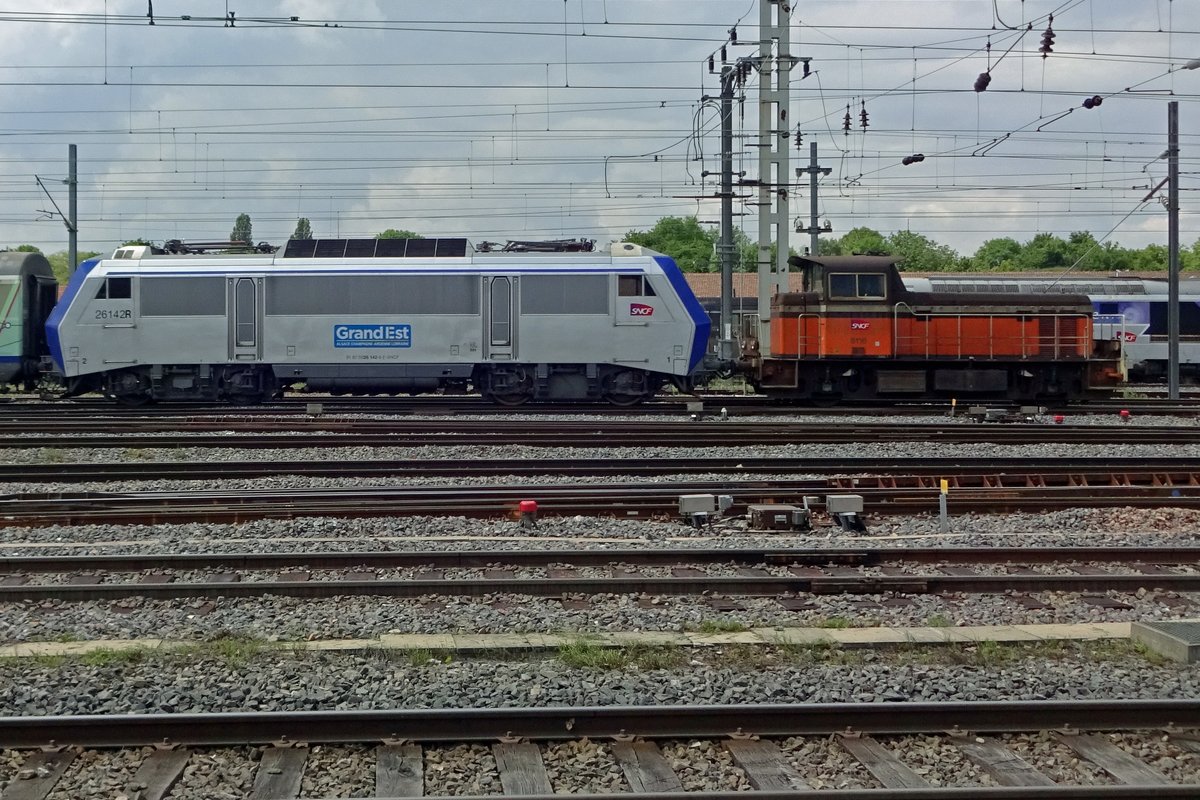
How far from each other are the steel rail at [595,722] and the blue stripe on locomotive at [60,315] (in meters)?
20.0

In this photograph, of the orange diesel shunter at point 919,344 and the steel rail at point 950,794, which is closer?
the steel rail at point 950,794

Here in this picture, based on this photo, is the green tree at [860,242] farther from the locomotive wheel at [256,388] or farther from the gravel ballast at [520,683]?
the gravel ballast at [520,683]

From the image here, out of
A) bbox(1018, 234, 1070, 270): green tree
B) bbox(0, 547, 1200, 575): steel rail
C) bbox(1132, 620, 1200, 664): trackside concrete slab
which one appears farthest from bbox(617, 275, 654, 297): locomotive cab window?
bbox(1018, 234, 1070, 270): green tree

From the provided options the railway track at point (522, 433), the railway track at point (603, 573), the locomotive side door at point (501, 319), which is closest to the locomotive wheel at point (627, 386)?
the locomotive side door at point (501, 319)

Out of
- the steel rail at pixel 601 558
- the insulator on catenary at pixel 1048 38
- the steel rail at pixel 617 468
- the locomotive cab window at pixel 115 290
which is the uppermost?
the insulator on catenary at pixel 1048 38

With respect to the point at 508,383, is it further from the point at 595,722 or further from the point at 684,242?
the point at 684,242

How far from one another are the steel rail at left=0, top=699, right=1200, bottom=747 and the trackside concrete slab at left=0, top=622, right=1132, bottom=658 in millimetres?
1379

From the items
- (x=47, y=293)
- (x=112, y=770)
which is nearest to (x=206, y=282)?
(x=47, y=293)

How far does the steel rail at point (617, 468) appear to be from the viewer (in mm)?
13156

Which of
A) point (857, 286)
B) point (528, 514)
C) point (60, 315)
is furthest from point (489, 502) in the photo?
point (60, 315)

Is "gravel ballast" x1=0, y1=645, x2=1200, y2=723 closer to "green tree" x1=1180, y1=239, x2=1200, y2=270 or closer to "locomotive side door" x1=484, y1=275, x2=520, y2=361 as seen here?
"locomotive side door" x1=484, y1=275, x2=520, y2=361

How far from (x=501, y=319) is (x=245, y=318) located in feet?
→ 17.9

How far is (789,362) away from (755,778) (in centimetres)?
1901

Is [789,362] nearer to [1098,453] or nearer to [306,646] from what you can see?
[1098,453]
